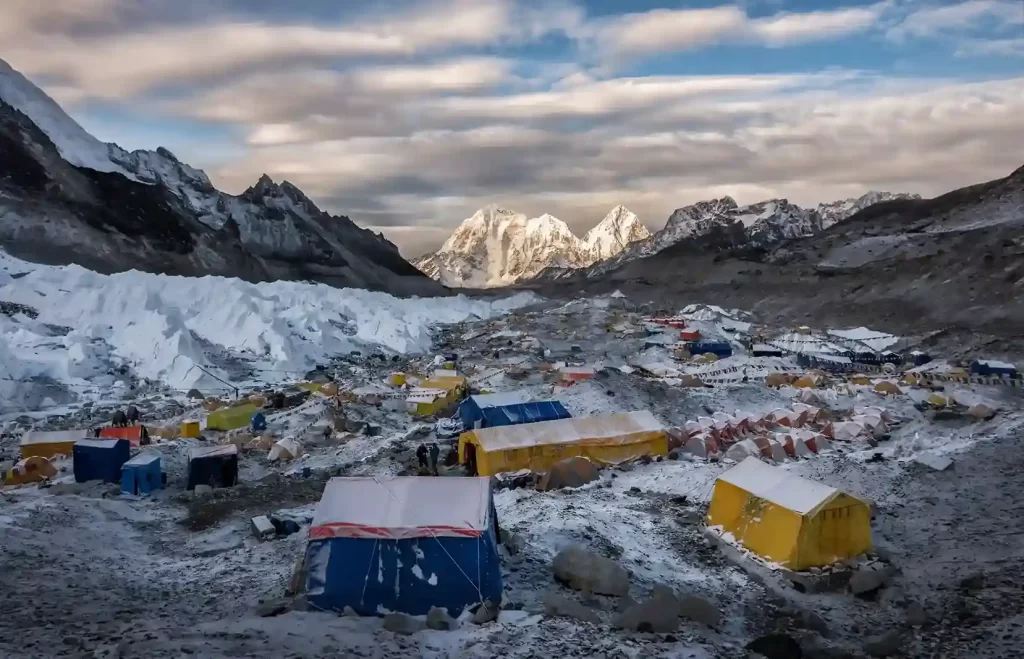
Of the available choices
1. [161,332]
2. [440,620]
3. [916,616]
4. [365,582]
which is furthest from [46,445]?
[916,616]

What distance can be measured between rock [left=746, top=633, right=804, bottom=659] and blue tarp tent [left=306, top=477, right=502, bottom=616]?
10.0 ft

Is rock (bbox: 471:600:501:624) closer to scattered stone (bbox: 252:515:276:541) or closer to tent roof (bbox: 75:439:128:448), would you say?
scattered stone (bbox: 252:515:276:541)

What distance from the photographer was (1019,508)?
43.9 ft

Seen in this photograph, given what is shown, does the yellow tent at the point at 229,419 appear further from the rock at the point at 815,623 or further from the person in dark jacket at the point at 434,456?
the rock at the point at 815,623

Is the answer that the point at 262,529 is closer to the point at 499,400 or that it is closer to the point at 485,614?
the point at 485,614

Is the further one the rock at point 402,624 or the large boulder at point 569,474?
the large boulder at point 569,474

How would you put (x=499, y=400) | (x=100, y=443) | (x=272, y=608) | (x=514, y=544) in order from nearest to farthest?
(x=272, y=608), (x=514, y=544), (x=100, y=443), (x=499, y=400)

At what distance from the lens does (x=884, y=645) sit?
9172 millimetres

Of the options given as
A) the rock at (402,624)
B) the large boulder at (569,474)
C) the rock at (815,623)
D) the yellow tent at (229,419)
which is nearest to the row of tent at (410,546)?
the rock at (402,624)

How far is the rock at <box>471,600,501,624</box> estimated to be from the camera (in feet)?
29.0

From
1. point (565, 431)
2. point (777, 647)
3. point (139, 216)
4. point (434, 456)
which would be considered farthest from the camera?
point (139, 216)

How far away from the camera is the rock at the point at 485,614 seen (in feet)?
29.0

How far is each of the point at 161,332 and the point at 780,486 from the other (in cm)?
2975

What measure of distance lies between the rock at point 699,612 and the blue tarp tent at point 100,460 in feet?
42.8
